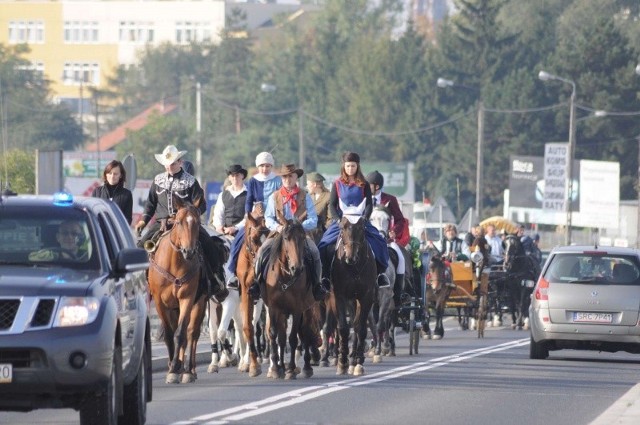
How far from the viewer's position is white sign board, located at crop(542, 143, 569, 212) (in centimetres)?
7212

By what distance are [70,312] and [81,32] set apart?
6862 inches

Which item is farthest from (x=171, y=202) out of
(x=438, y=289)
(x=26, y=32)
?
(x=26, y=32)

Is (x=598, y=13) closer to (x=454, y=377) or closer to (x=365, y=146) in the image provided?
(x=365, y=146)

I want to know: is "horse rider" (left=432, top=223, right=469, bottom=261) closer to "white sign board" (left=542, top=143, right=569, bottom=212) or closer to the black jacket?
the black jacket

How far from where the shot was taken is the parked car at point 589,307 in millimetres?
26016

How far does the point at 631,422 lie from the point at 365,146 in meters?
115

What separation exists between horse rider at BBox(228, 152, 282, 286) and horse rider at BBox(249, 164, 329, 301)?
1.43 ft

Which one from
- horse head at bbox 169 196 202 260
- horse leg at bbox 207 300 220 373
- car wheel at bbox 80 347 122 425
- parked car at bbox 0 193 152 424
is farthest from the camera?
horse leg at bbox 207 300 220 373

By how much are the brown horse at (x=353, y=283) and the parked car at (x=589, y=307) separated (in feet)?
13.9

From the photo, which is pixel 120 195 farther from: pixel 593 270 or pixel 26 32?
pixel 26 32

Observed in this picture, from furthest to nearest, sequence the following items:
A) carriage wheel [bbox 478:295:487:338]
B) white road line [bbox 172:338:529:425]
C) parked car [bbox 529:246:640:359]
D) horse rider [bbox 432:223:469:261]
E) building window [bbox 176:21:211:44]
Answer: building window [bbox 176:21:211:44], horse rider [bbox 432:223:469:261], carriage wheel [bbox 478:295:487:338], parked car [bbox 529:246:640:359], white road line [bbox 172:338:529:425]

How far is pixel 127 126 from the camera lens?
154 meters

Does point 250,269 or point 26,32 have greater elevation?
point 26,32

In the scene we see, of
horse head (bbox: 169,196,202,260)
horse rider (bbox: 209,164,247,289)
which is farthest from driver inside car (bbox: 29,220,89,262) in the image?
horse rider (bbox: 209,164,247,289)
